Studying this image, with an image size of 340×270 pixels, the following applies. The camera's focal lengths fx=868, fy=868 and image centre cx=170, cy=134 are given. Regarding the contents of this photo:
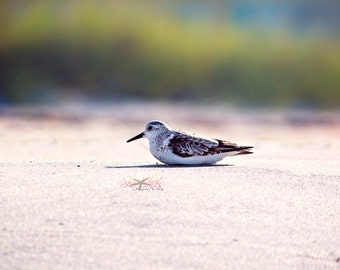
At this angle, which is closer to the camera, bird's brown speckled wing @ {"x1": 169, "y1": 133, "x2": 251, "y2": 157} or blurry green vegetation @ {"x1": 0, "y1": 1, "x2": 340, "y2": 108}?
bird's brown speckled wing @ {"x1": 169, "y1": 133, "x2": 251, "y2": 157}

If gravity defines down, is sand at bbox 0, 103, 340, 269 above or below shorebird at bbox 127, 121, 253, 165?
below

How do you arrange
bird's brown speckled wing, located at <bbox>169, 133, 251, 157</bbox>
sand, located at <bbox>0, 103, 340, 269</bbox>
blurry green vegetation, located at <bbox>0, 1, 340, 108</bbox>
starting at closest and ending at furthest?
sand, located at <bbox>0, 103, 340, 269</bbox> < bird's brown speckled wing, located at <bbox>169, 133, 251, 157</bbox> < blurry green vegetation, located at <bbox>0, 1, 340, 108</bbox>

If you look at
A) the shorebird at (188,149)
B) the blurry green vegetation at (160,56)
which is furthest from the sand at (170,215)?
the blurry green vegetation at (160,56)

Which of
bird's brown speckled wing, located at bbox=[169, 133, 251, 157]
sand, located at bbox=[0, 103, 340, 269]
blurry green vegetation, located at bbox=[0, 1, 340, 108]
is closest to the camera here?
sand, located at bbox=[0, 103, 340, 269]

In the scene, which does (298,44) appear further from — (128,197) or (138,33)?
(128,197)

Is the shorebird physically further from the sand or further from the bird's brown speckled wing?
the sand

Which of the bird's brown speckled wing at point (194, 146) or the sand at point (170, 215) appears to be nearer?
the sand at point (170, 215)

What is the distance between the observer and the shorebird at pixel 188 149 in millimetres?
6070

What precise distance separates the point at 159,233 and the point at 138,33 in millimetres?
13325

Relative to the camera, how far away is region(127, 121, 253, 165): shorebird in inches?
239

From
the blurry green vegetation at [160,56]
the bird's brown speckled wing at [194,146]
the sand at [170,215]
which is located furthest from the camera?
the blurry green vegetation at [160,56]

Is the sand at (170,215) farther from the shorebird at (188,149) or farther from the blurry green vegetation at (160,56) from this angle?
the blurry green vegetation at (160,56)

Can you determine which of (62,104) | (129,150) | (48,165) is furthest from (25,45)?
(48,165)

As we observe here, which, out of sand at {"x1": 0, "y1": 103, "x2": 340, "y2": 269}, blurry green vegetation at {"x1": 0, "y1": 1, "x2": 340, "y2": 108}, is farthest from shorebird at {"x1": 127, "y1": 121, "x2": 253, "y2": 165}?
blurry green vegetation at {"x1": 0, "y1": 1, "x2": 340, "y2": 108}
